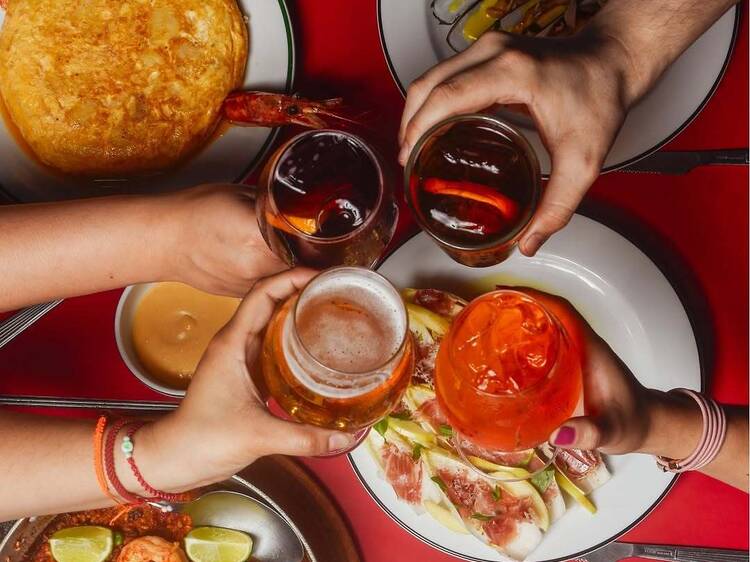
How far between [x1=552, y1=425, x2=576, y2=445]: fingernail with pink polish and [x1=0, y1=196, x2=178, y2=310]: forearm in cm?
85

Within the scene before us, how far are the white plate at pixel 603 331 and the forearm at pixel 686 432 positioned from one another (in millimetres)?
100

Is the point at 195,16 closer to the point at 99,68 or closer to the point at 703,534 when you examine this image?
the point at 99,68

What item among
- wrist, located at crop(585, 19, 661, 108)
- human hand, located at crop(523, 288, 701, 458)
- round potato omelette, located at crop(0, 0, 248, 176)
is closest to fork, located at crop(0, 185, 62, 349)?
round potato omelette, located at crop(0, 0, 248, 176)

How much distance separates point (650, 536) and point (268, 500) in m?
0.86

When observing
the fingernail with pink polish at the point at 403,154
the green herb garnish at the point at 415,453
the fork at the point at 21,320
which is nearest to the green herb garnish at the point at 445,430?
the green herb garnish at the point at 415,453

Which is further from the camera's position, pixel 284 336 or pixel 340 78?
pixel 340 78

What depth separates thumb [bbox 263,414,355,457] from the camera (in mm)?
1133

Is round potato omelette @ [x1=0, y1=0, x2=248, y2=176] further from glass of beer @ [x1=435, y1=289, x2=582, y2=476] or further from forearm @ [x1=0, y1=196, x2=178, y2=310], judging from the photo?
glass of beer @ [x1=435, y1=289, x2=582, y2=476]

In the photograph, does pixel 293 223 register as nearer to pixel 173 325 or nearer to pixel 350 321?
pixel 350 321

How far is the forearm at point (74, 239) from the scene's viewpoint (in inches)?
55.8

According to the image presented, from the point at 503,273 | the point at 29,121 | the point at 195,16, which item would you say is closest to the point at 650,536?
the point at 503,273

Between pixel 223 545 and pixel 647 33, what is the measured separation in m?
1.40

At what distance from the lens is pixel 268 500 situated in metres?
1.53

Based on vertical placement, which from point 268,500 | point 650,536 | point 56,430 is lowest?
point 650,536
